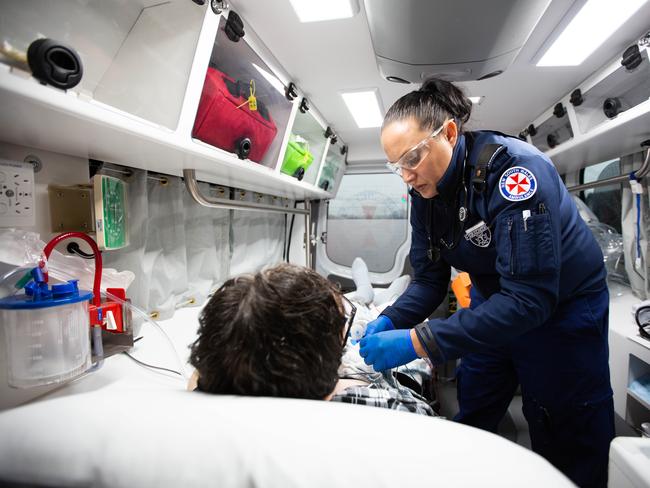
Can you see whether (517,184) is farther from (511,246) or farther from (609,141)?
(609,141)

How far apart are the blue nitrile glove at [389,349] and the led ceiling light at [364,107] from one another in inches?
66.8

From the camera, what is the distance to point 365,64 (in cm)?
177

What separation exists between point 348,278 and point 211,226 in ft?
6.82

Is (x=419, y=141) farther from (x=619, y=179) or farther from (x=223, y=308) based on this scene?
(x=619, y=179)

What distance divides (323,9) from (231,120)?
0.63 m

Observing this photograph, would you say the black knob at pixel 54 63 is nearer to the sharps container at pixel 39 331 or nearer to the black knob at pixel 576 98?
the sharps container at pixel 39 331

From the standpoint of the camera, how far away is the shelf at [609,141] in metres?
1.52

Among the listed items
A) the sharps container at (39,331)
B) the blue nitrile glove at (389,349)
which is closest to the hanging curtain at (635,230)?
the blue nitrile glove at (389,349)

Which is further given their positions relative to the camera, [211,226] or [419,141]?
[211,226]

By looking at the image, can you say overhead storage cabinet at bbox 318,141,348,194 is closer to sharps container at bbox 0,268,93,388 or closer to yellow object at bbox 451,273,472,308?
yellow object at bbox 451,273,472,308

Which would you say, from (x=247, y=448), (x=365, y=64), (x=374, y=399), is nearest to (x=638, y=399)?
(x=374, y=399)

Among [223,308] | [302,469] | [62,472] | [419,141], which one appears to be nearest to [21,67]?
[223,308]

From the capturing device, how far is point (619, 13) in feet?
4.33

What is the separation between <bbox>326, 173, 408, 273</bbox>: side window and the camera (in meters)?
3.82
